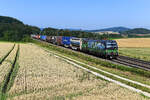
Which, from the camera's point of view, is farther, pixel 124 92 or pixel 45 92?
pixel 124 92

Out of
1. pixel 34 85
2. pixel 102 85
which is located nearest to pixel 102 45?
pixel 102 85

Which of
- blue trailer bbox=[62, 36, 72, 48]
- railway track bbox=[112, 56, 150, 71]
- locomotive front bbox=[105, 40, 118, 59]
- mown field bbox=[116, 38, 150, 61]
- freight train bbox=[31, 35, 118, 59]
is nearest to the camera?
railway track bbox=[112, 56, 150, 71]

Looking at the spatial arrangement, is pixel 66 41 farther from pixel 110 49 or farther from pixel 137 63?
pixel 137 63

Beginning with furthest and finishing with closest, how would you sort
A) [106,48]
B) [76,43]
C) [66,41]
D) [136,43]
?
[136,43] → [66,41] → [76,43] → [106,48]

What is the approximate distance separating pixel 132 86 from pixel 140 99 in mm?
3816

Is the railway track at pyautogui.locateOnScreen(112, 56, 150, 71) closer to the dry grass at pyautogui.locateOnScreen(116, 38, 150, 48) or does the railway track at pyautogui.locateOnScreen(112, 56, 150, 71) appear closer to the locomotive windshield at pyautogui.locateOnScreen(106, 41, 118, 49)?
the locomotive windshield at pyautogui.locateOnScreen(106, 41, 118, 49)

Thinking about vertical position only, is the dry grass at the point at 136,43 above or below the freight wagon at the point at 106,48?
below

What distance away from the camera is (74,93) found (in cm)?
1202

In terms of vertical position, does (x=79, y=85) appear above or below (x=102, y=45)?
below

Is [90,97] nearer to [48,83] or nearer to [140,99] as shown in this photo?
[140,99]

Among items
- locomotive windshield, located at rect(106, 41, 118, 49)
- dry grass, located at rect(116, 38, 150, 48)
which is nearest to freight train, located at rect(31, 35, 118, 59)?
locomotive windshield, located at rect(106, 41, 118, 49)

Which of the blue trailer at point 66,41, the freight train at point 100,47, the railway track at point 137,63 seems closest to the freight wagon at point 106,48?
the freight train at point 100,47

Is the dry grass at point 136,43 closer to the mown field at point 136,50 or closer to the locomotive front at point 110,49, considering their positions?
the mown field at point 136,50

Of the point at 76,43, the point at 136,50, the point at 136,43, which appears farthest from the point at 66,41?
the point at 136,43
